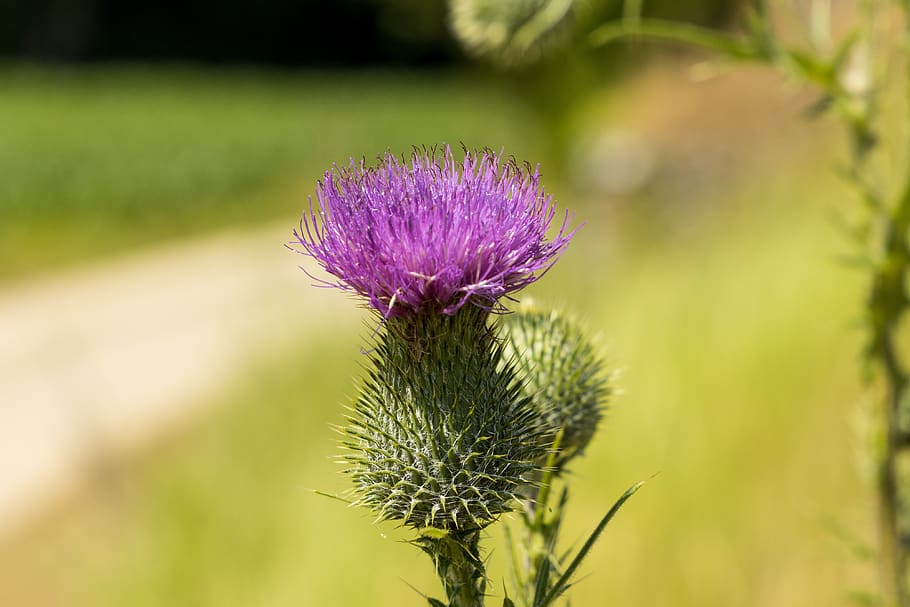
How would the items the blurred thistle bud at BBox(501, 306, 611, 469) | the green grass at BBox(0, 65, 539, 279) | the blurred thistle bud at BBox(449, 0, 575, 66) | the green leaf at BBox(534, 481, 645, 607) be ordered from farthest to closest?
the green grass at BBox(0, 65, 539, 279) → the blurred thistle bud at BBox(449, 0, 575, 66) → the blurred thistle bud at BBox(501, 306, 611, 469) → the green leaf at BBox(534, 481, 645, 607)

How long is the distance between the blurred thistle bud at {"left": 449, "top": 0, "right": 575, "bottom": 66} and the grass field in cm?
77

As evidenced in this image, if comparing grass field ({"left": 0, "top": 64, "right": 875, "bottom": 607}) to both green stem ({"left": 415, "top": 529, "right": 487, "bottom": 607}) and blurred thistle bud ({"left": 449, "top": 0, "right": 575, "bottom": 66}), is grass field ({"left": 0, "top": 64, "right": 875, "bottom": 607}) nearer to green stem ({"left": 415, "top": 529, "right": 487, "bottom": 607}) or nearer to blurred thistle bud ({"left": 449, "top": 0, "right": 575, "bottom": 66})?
blurred thistle bud ({"left": 449, "top": 0, "right": 575, "bottom": 66})

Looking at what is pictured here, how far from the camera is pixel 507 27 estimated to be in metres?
2.83

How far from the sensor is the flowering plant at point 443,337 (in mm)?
1558

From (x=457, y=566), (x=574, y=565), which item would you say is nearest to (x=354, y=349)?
(x=457, y=566)

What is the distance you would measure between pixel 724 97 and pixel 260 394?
10.7 meters

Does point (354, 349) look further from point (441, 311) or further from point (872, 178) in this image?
point (441, 311)

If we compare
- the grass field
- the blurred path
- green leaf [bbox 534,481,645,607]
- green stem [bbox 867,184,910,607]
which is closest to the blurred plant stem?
green stem [bbox 867,184,910,607]

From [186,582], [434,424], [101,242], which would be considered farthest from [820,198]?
[101,242]

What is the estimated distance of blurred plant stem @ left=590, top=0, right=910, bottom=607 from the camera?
2.04 metres

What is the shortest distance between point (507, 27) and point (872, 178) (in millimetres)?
1156

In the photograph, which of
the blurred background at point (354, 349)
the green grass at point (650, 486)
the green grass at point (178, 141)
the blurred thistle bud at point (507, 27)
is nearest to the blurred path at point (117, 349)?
the blurred background at point (354, 349)

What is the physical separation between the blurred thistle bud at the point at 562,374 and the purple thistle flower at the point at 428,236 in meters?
0.30

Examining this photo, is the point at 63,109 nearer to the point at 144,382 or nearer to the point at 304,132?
the point at 304,132
